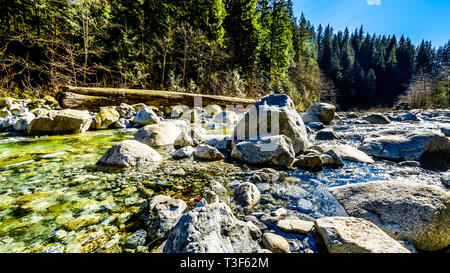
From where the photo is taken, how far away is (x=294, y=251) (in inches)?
42.0

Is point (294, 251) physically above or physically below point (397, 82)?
below

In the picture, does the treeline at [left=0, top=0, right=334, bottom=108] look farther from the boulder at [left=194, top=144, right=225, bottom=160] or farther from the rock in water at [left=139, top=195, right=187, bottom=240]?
the rock in water at [left=139, top=195, right=187, bottom=240]

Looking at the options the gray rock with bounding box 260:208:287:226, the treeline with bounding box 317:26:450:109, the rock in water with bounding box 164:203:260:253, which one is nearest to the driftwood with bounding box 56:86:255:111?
the rock in water with bounding box 164:203:260:253

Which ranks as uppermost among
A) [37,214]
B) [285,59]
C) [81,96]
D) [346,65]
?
[346,65]

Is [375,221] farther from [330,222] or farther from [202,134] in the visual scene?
[202,134]

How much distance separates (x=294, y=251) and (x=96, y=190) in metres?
1.77

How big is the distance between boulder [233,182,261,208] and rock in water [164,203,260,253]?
44 cm

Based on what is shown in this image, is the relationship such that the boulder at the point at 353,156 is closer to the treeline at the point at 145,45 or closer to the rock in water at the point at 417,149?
the rock in water at the point at 417,149

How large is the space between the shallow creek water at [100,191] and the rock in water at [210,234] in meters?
0.36

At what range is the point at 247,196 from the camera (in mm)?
1549

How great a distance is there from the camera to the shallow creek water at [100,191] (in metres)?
1.13

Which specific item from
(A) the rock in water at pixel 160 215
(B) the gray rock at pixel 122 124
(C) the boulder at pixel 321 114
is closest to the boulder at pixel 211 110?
(B) the gray rock at pixel 122 124
